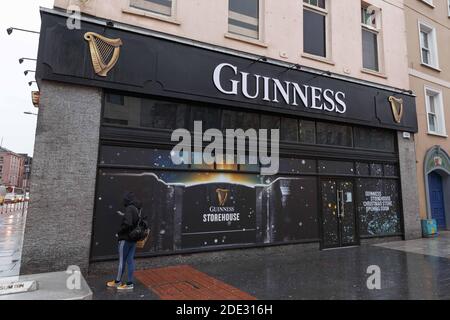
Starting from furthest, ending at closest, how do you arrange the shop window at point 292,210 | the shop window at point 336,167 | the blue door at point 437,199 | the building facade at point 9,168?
the building facade at point 9,168
the blue door at point 437,199
the shop window at point 336,167
the shop window at point 292,210

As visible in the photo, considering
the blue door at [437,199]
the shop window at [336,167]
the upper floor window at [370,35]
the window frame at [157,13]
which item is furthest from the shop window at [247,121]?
the blue door at [437,199]

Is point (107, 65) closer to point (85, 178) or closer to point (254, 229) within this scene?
point (85, 178)

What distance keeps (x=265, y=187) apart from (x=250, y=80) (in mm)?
2991

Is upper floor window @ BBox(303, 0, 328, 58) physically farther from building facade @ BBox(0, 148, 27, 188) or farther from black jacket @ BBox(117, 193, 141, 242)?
building facade @ BBox(0, 148, 27, 188)

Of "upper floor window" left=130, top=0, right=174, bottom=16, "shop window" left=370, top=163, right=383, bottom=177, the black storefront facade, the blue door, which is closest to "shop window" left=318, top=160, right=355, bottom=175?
the black storefront facade

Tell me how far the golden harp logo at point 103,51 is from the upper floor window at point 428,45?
12.9 metres

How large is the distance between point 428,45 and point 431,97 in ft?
7.81

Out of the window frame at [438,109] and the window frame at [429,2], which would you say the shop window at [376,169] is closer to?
the window frame at [438,109]

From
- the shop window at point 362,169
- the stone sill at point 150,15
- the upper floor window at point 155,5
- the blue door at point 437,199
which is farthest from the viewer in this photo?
the blue door at point 437,199

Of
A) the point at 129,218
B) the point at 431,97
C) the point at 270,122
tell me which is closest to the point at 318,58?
the point at 270,122

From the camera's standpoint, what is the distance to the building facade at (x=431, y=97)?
1239 centimetres

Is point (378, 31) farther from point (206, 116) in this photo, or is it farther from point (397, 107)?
point (206, 116)

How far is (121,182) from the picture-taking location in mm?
6871

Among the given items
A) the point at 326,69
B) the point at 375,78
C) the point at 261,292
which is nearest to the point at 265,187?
the point at 261,292
